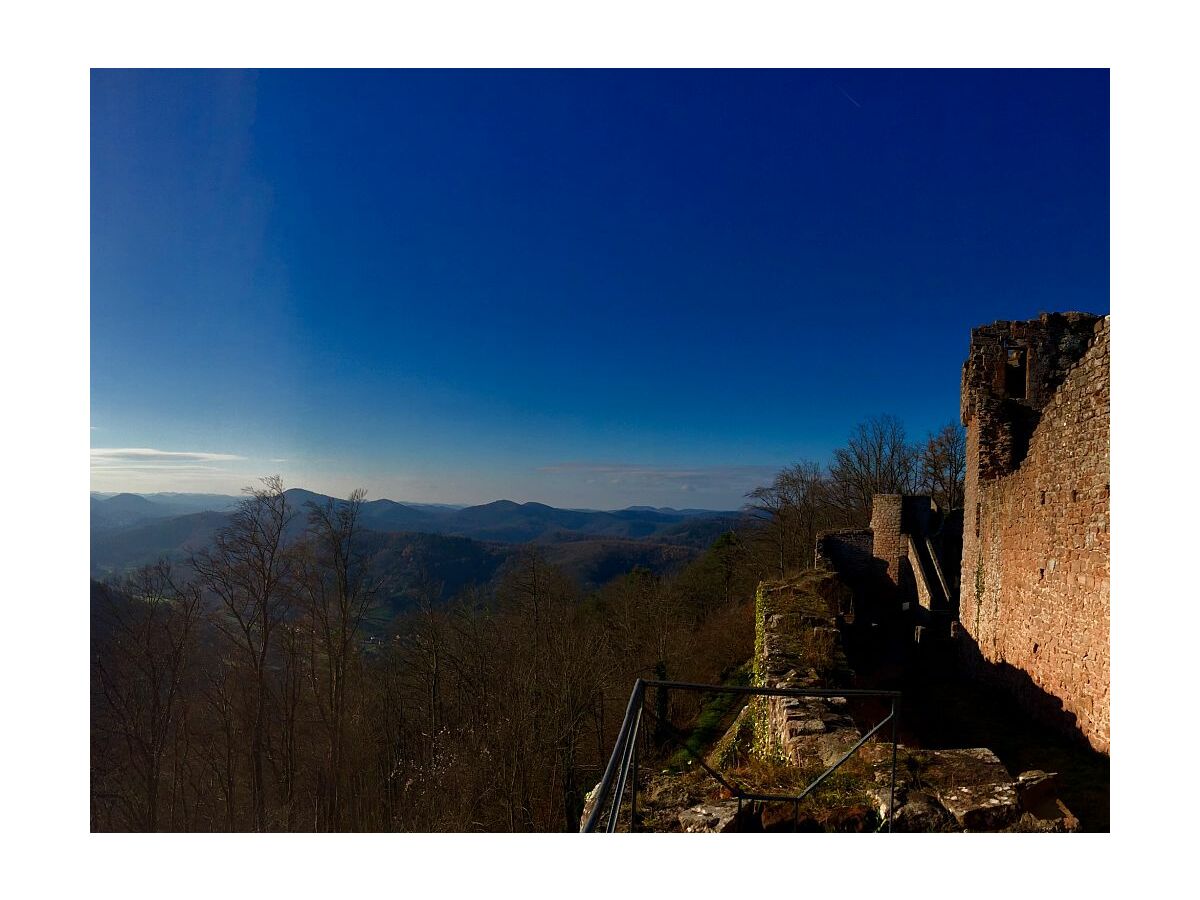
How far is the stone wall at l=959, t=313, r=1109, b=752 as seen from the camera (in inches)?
200

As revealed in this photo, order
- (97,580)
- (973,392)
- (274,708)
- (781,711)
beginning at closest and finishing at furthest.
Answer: (781,711), (973,392), (97,580), (274,708)

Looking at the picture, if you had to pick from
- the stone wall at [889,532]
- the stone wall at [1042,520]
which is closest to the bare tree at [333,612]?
the stone wall at [1042,520]

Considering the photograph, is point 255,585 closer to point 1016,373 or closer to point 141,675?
point 141,675

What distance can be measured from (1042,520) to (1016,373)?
3330 millimetres

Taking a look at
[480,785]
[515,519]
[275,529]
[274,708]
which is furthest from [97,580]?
[515,519]

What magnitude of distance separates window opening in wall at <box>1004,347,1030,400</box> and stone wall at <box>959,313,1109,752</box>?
0.10 feet

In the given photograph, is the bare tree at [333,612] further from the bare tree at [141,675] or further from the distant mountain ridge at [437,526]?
the bare tree at [141,675]

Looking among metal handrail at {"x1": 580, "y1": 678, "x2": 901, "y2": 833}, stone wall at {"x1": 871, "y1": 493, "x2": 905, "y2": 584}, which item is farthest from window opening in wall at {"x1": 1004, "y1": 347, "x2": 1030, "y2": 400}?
stone wall at {"x1": 871, "y1": 493, "x2": 905, "y2": 584}

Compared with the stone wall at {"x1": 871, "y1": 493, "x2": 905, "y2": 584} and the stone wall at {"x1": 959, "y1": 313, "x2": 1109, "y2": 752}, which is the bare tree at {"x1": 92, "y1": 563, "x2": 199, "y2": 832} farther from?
the stone wall at {"x1": 871, "y1": 493, "x2": 905, "y2": 584}

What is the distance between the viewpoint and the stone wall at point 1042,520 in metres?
5.09

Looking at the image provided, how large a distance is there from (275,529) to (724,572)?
21.9 metres

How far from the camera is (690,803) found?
12.1 feet

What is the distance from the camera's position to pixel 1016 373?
27.8 ft

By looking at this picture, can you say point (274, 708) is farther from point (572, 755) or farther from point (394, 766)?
point (572, 755)
